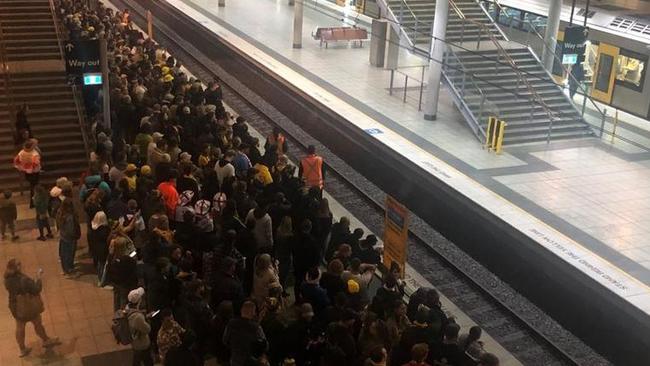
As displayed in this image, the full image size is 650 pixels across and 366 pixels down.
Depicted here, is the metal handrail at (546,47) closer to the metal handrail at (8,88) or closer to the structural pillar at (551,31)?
the structural pillar at (551,31)

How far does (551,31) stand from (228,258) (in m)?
19.1

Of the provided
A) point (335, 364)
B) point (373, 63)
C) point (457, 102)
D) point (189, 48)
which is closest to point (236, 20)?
point (189, 48)

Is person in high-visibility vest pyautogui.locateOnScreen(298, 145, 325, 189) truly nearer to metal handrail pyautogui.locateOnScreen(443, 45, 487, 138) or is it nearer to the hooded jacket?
the hooded jacket

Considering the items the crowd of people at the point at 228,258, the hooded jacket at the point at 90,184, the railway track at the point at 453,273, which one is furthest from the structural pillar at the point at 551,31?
the hooded jacket at the point at 90,184

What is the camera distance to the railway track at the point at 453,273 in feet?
38.1

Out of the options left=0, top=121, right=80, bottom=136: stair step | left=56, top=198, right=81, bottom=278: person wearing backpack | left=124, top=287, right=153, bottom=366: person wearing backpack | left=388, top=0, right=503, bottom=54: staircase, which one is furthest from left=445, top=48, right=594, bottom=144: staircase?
left=124, top=287, right=153, bottom=366: person wearing backpack

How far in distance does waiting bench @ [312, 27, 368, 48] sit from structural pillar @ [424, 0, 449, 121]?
8.91 metres

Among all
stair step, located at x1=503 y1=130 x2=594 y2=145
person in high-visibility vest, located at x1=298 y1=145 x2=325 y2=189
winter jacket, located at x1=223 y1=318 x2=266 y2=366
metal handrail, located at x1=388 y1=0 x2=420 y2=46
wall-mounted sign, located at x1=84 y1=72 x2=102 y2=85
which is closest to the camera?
winter jacket, located at x1=223 y1=318 x2=266 y2=366

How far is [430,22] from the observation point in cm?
2717

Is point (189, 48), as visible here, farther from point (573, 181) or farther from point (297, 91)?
point (573, 181)

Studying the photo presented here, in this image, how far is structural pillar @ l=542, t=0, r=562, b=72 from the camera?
81.6 ft

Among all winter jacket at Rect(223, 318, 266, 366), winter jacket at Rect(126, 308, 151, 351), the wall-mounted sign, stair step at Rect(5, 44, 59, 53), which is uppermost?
the wall-mounted sign

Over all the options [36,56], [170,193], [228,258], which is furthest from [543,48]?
[228,258]

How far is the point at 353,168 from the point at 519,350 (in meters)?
8.35
